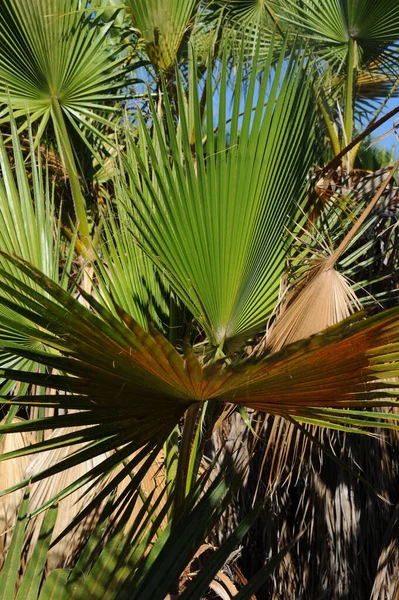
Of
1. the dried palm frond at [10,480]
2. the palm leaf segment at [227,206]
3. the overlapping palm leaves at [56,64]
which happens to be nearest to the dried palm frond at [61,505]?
the dried palm frond at [10,480]

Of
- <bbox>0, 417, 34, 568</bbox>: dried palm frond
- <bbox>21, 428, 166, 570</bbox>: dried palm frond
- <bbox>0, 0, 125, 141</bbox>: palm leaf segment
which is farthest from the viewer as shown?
<bbox>0, 0, 125, 141</bbox>: palm leaf segment

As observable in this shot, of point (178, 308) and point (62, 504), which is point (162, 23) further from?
point (62, 504)

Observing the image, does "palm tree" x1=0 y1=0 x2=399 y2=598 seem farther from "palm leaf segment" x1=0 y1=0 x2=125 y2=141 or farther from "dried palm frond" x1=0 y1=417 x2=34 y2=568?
"dried palm frond" x1=0 y1=417 x2=34 y2=568

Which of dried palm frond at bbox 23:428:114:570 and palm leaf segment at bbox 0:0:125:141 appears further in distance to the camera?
palm leaf segment at bbox 0:0:125:141

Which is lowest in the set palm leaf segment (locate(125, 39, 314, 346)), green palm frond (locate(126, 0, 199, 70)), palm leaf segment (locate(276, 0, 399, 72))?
palm leaf segment (locate(125, 39, 314, 346))

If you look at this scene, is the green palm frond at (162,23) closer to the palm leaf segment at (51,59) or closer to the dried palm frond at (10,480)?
the palm leaf segment at (51,59)

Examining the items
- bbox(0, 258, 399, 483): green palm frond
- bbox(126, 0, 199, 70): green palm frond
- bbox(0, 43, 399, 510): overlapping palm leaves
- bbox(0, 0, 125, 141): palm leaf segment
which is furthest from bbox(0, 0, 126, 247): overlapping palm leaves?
bbox(0, 258, 399, 483): green palm frond

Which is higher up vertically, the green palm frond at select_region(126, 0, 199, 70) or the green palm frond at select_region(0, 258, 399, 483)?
the green palm frond at select_region(126, 0, 199, 70)

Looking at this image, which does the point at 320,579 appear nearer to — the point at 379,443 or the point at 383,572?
the point at 383,572

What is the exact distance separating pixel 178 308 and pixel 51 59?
4.41 ft

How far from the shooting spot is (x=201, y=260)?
2.16 metres

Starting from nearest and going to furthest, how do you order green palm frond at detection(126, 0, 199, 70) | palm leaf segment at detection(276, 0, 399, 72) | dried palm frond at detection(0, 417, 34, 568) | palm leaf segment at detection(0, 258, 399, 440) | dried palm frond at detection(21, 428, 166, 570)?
palm leaf segment at detection(0, 258, 399, 440), dried palm frond at detection(21, 428, 166, 570), dried palm frond at detection(0, 417, 34, 568), green palm frond at detection(126, 0, 199, 70), palm leaf segment at detection(276, 0, 399, 72)

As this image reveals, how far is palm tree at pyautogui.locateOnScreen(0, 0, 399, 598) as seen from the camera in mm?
1475

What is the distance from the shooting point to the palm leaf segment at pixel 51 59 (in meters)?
3.12
